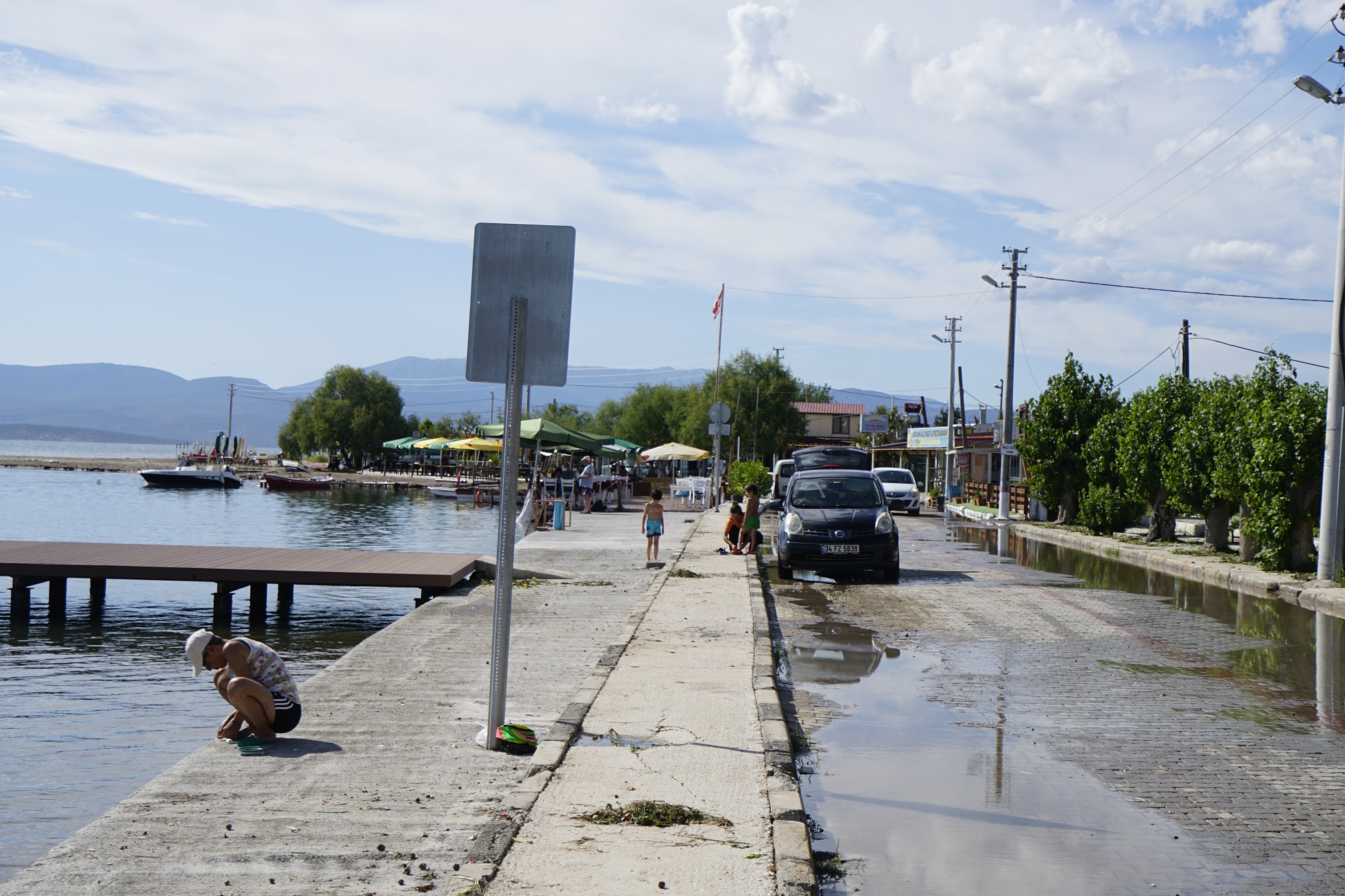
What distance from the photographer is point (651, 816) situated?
5.34 metres

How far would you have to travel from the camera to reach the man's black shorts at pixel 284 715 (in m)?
7.28

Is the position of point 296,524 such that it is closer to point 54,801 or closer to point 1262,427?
point 1262,427

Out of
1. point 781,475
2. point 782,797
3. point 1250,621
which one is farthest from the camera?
point 781,475

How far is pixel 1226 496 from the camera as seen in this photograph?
71.3 ft

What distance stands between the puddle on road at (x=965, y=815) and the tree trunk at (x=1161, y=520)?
20.9 meters

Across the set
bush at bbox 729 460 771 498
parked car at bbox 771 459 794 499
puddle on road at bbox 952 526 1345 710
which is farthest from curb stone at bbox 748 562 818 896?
bush at bbox 729 460 771 498

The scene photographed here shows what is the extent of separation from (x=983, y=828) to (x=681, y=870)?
2.00 m

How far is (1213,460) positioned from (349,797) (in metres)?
21.6

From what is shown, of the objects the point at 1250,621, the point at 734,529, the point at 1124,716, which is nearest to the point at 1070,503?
the point at 734,529

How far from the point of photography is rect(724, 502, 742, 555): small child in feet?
69.5

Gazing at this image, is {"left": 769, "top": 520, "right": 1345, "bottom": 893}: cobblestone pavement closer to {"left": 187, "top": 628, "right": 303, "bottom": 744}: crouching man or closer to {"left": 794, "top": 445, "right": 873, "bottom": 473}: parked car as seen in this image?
{"left": 187, "top": 628, "right": 303, "bottom": 744}: crouching man

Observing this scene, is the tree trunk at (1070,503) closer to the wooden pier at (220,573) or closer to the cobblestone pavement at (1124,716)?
the cobblestone pavement at (1124,716)

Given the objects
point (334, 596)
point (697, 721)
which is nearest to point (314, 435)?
point (334, 596)

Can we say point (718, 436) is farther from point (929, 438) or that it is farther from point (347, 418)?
point (347, 418)
